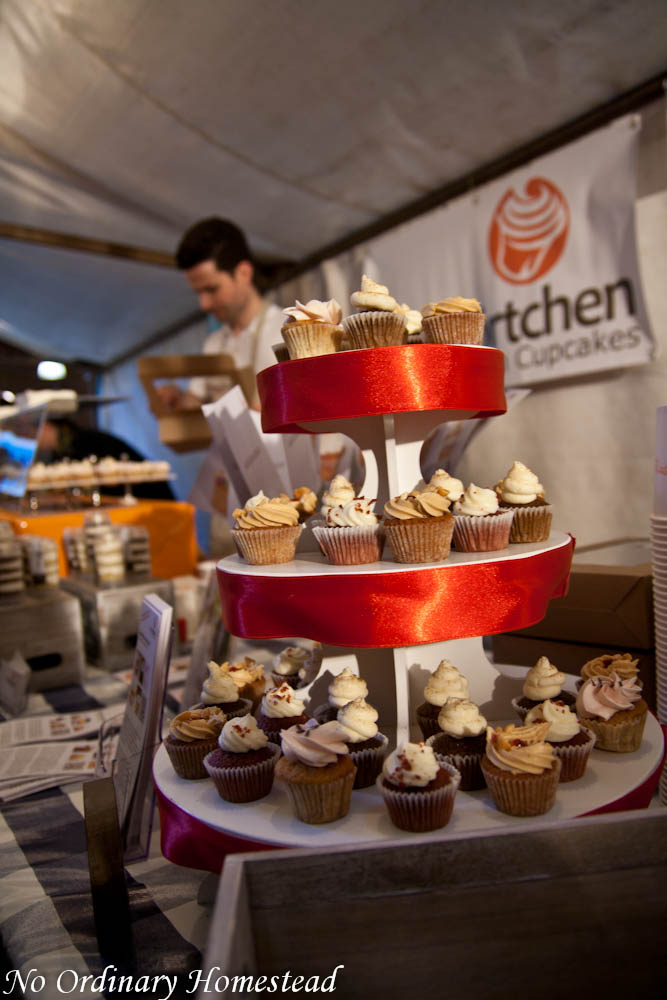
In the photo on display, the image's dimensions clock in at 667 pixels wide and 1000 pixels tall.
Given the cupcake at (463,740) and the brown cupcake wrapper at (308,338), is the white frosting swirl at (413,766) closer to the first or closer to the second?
the cupcake at (463,740)

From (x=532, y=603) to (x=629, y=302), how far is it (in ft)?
7.67

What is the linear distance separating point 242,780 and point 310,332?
2.95 feet

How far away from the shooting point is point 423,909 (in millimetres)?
797

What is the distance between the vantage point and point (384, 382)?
1.36 metres

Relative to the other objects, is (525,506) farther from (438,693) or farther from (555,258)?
(555,258)

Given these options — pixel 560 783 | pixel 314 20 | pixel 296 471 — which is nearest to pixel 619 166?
pixel 314 20

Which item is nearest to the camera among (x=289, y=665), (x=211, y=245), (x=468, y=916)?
(x=468, y=916)

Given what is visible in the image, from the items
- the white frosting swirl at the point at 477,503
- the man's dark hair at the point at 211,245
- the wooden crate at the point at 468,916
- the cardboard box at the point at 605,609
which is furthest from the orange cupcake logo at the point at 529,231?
the wooden crate at the point at 468,916

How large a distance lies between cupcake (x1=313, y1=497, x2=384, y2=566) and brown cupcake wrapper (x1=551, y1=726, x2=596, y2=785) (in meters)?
0.49

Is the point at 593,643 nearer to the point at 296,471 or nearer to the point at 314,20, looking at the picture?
the point at 296,471

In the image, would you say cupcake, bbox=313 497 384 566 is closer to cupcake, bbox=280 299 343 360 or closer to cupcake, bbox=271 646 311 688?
cupcake, bbox=280 299 343 360

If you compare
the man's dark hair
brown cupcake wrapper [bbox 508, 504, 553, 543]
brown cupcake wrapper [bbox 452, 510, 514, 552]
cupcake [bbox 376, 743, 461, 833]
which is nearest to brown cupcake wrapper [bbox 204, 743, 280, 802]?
cupcake [bbox 376, 743, 461, 833]

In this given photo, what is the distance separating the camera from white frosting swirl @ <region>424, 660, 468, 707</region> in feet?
4.56

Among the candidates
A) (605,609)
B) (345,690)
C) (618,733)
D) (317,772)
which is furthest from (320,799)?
(605,609)
